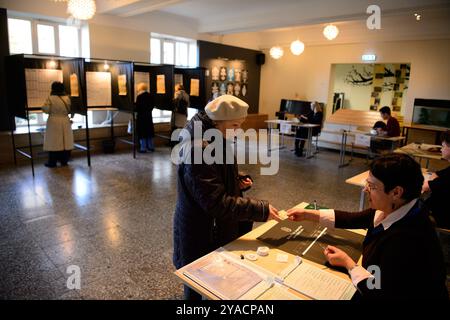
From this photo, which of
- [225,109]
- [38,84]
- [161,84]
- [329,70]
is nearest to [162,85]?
[161,84]

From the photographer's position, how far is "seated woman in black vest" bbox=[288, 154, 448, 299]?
1109 mm

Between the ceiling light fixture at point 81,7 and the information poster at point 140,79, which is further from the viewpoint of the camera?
the information poster at point 140,79

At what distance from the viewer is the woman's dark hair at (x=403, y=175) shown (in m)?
1.20

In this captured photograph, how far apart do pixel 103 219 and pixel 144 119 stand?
3.94 m

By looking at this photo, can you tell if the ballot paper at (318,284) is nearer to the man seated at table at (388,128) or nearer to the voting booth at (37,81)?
the voting booth at (37,81)

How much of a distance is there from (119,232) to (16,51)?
514 cm

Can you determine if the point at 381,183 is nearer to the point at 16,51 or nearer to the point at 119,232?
the point at 119,232

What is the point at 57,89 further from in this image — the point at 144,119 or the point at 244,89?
the point at 244,89

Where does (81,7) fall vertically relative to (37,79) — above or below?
above

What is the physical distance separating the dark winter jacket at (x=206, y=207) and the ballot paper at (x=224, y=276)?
198mm

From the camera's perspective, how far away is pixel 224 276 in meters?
1.35

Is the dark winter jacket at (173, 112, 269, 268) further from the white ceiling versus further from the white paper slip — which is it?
the white ceiling

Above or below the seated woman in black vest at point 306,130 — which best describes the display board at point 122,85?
above

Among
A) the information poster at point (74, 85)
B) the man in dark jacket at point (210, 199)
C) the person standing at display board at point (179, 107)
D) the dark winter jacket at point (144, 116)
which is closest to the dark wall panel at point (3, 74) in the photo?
the information poster at point (74, 85)
